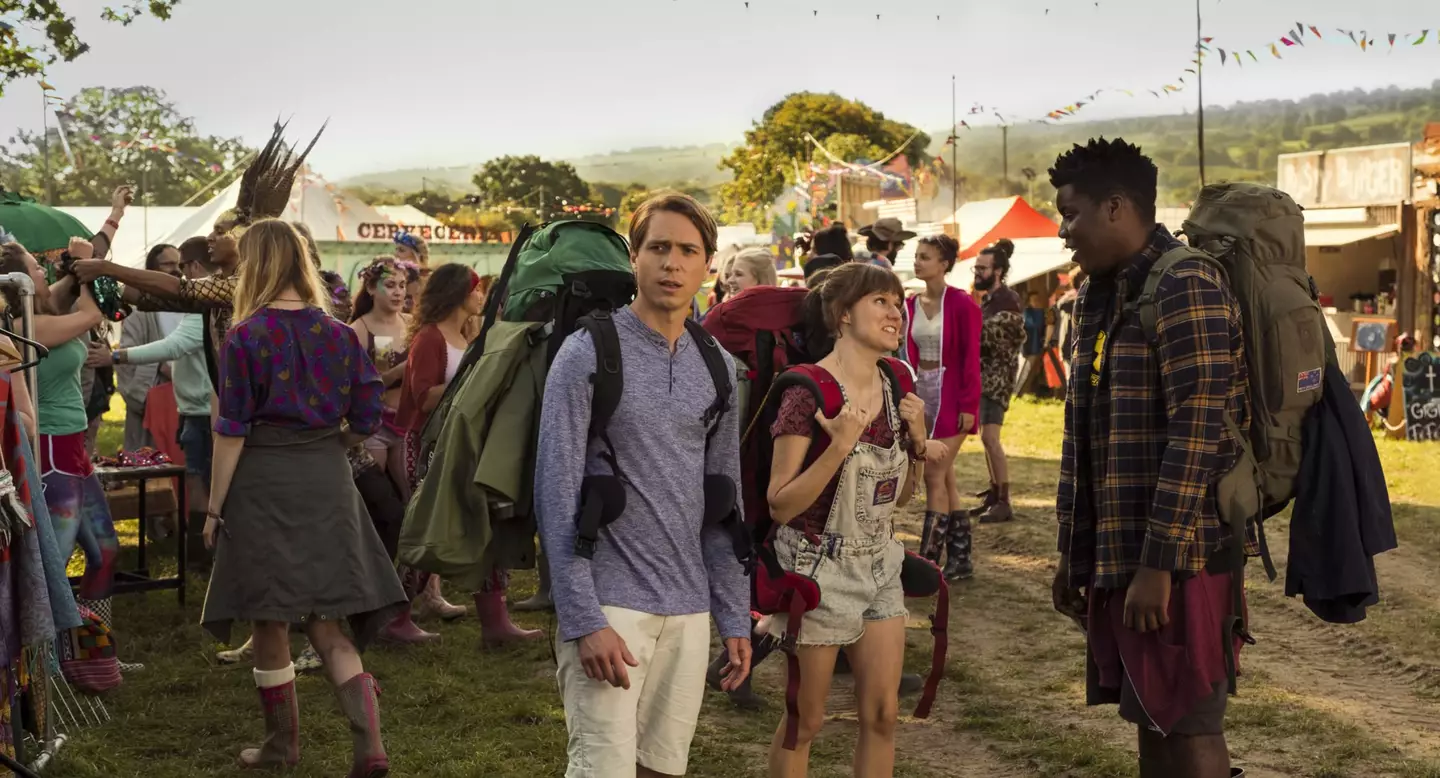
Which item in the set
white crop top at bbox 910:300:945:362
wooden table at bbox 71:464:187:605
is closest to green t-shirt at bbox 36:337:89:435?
wooden table at bbox 71:464:187:605

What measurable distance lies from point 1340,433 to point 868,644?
145 centimetres

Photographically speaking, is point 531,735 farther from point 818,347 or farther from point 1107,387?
point 1107,387

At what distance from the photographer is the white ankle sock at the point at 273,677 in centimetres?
525

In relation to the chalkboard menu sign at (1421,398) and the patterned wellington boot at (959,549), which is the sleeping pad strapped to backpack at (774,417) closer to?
the patterned wellington boot at (959,549)

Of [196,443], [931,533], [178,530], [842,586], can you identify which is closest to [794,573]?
[842,586]

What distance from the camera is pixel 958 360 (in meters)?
8.48

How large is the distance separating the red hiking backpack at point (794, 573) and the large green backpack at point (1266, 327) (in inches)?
39.7

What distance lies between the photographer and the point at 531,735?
6.02 metres

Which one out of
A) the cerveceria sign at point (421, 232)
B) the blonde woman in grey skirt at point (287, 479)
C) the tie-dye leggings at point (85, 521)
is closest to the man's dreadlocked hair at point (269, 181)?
the tie-dye leggings at point (85, 521)

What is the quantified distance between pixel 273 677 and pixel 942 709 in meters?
2.93

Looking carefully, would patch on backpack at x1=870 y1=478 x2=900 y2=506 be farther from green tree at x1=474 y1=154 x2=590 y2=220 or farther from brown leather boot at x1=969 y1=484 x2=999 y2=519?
green tree at x1=474 y1=154 x2=590 y2=220

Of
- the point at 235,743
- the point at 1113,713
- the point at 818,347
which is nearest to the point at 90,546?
the point at 235,743

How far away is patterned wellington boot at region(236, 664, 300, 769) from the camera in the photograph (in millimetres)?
5281

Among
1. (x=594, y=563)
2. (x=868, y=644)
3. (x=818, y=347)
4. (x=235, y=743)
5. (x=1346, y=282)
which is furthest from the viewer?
(x=1346, y=282)
